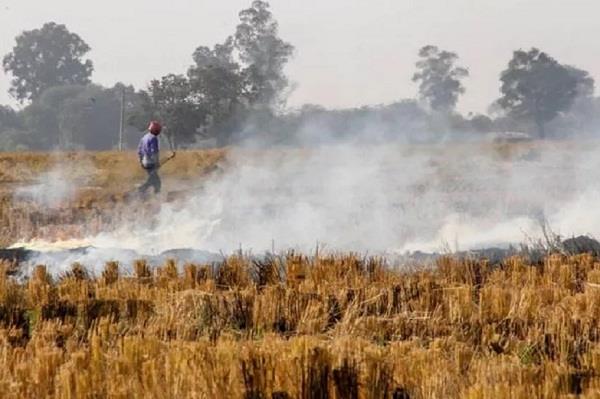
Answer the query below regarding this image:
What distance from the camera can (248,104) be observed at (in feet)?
126

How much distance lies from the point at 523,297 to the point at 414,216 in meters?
12.5

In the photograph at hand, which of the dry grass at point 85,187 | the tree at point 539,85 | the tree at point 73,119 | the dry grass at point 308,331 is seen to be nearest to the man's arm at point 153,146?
the dry grass at point 85,187

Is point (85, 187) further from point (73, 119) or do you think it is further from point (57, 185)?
point (73, 119)

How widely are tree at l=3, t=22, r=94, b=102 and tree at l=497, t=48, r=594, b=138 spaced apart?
34320 mm

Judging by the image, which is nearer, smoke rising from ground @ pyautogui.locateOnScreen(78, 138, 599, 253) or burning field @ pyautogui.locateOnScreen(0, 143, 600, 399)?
burning field @ pyautogui.locateOnScreen(0, 143, 600, 399)

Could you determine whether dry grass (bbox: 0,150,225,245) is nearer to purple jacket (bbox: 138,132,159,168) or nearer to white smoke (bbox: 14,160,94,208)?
white smoke (bbox: 14,160,94,208)

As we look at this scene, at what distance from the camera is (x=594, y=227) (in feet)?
A: 55.8

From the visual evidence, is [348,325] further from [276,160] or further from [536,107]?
[536,107]

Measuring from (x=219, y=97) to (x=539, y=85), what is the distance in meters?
15.0

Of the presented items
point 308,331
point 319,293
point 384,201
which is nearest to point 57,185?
point 384,201

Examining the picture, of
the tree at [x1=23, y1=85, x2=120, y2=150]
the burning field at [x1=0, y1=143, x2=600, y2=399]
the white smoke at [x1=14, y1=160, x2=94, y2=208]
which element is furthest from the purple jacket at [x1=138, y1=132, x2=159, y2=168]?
the tree at [x1=23, y1=85, x2=120, y2=150]

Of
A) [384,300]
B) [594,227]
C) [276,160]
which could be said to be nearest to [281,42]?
[276,160]

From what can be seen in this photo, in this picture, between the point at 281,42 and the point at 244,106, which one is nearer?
the point at 244,106

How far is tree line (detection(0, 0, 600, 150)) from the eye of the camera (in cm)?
3334
